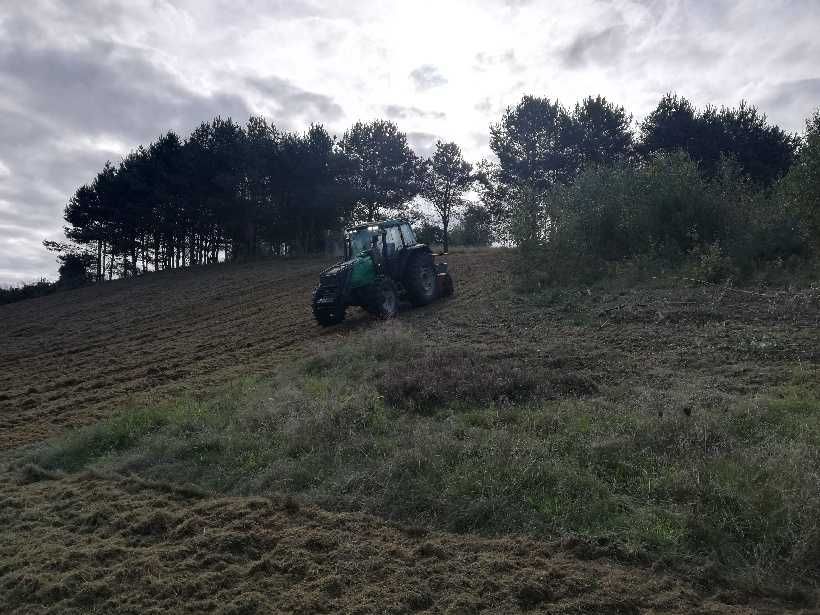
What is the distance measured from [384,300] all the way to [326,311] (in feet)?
4.48

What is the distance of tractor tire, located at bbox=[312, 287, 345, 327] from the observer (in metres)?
14.1

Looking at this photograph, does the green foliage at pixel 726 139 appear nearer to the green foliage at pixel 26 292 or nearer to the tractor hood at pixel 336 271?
the tractor hood at pixel 336 271

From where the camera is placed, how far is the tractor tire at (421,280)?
50.2 feet

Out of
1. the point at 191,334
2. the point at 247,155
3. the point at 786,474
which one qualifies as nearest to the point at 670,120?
the point at 247,155

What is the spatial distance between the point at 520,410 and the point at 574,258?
10.9m

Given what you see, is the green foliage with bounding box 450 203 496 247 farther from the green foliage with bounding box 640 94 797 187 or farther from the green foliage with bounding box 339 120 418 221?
the green foliage with bounding box 640 94 797 187

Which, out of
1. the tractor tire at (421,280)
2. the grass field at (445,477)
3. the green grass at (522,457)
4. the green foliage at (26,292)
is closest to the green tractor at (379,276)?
the tractor tire at (421,280)

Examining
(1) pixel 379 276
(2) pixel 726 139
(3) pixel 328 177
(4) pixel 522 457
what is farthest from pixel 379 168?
(4) pixel 522 457

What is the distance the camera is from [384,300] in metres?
14.4

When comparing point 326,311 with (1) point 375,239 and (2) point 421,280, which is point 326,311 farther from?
(2) point 421,280

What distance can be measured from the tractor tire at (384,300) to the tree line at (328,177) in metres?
19.3

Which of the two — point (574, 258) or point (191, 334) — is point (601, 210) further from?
point (191, 334)

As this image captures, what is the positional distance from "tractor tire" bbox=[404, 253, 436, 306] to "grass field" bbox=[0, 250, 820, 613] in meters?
4.50

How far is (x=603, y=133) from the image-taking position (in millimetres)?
35312
